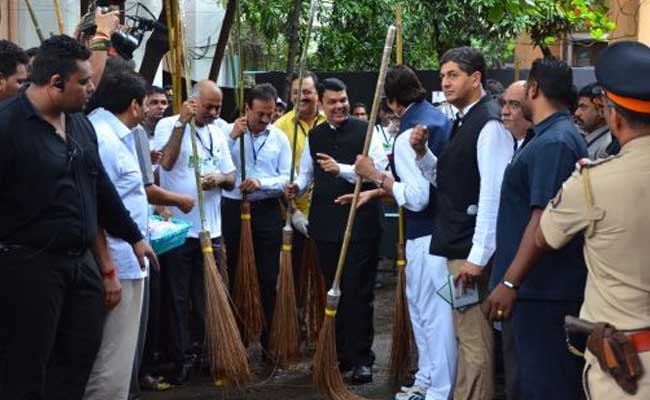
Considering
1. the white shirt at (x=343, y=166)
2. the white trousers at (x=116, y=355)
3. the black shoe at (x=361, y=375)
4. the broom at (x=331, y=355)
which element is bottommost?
the black shoe at (x=361, y=375)

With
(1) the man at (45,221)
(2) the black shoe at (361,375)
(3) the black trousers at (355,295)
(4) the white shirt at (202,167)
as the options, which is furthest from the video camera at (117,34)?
(2) the black shoe at (361,375)

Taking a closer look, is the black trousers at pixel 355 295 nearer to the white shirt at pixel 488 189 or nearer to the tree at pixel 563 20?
the white shirt at pixel 488 189

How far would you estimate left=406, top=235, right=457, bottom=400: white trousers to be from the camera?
247 inches

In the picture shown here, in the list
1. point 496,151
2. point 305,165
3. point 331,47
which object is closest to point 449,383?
point 496,151

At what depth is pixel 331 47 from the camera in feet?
63.7

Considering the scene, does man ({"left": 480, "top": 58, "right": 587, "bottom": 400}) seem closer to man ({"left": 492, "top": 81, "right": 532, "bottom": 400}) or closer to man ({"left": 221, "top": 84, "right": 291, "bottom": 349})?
man ({"left": 492, "top": 81, "right": 532, "bottom": 400})

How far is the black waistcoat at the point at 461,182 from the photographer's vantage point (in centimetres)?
571

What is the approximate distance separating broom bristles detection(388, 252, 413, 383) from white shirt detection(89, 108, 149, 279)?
1.99 meters

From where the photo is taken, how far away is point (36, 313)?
4586 millimetres

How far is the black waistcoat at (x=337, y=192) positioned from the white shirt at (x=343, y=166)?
10 cm

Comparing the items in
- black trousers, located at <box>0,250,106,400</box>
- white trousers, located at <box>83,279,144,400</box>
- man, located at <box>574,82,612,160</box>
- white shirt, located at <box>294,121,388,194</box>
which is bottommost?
white trousers, located at <box>83,279,144,400</box>

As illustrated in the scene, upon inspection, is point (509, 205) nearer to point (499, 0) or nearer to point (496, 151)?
point (496, 151)

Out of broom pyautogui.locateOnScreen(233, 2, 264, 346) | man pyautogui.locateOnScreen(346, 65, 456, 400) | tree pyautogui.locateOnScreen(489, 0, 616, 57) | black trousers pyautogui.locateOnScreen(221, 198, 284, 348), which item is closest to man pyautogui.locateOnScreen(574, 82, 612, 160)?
man pyautogui.locateOnScreen(346, 65, 456, 400)

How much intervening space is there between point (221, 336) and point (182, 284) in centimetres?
54
